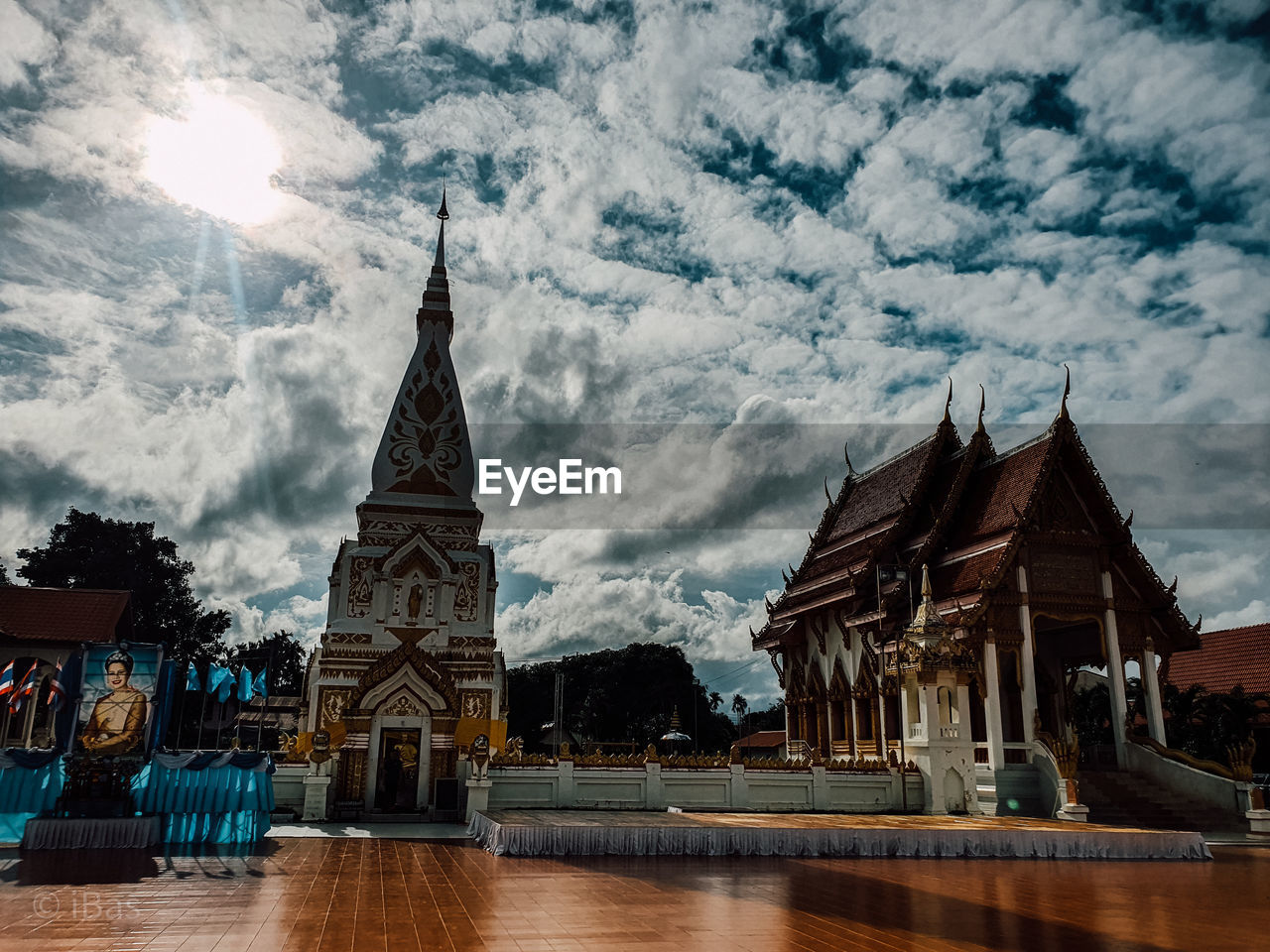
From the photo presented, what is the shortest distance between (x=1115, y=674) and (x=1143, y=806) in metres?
2.63

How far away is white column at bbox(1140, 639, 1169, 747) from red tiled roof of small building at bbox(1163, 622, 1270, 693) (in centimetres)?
632

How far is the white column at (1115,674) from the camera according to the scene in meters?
17.1

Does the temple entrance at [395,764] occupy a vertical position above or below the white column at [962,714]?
below

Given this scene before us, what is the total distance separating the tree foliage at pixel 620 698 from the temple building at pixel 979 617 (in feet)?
103

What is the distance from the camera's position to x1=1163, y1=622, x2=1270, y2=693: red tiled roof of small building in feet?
78.3

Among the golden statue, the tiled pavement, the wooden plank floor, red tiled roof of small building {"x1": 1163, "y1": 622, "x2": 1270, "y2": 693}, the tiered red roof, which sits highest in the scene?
the tiered red roof

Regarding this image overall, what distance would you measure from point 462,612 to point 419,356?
6936 mm

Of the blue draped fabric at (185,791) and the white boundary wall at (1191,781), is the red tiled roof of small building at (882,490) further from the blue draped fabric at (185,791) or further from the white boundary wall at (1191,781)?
the blue draped fabric at (185,791)

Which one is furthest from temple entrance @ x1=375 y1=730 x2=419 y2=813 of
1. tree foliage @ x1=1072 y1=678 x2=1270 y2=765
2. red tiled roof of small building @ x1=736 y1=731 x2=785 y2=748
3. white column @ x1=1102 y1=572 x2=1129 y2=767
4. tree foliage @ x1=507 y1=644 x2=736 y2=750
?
tree foliage @ x1=507 y1=644 x2=736 y2=750

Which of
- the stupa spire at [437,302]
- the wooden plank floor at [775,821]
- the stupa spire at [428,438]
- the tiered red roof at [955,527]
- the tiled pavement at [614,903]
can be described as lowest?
the tiled pavement at [614,903]

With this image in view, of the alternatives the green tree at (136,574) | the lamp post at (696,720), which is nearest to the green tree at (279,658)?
the green tree at (136,574)

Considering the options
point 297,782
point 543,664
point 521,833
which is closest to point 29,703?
point 297,782

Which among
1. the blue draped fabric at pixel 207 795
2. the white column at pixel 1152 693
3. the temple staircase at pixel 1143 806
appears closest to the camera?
the blue draped fabric at pixel 207 795

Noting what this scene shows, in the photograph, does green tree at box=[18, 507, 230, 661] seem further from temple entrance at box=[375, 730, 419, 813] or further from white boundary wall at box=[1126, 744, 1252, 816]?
white boundary wall at box=[1126, 744, 1252, 816]
